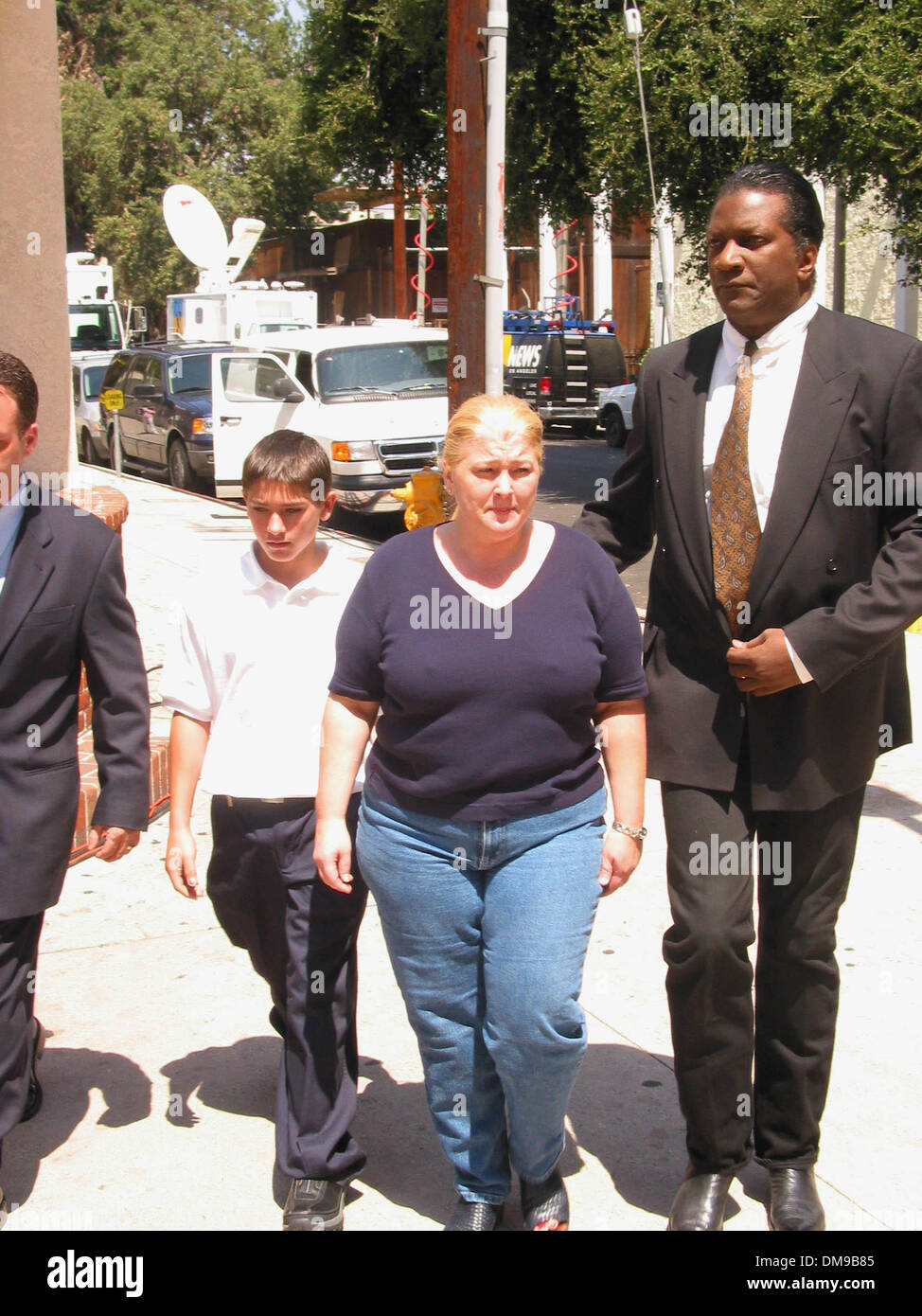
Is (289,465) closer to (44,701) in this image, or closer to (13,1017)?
(44,701)

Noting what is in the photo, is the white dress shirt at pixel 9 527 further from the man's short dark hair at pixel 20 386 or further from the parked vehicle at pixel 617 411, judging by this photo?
the parked vehicle at pixel 617 411

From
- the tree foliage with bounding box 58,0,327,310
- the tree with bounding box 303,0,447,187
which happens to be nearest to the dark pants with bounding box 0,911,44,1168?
the tree with bounding box 303,0,447,187

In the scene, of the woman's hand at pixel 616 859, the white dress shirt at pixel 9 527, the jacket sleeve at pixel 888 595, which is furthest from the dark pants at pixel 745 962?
the white dress shirt at pixel 9 527

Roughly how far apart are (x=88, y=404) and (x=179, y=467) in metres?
5.50

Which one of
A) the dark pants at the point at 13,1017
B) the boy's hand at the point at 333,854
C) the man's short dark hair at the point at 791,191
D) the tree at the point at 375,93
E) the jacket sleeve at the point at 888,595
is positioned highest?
the tree at the point at 375,93

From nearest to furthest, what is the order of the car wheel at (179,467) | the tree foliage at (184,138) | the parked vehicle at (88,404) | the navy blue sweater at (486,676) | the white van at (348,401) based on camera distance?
the navy blue sweater at (486,676)
the white van at (348,401)
the car wheel at (179,467)
the parked vehicle at (88,404)
the tree foliage at (184,138)

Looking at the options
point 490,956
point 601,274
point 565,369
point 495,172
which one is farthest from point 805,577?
point 601,274

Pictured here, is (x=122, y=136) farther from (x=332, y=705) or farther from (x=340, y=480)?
(x=332, y=705)

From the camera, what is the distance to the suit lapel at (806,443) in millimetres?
2934

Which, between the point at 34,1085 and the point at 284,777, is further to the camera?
the point at 34,1085

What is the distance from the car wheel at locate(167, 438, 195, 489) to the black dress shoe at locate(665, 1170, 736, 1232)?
1607cm

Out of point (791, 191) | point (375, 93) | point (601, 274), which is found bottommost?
point (791, 191)

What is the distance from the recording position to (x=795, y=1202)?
310 centimetres

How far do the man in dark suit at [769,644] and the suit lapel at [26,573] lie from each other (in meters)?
1.29
